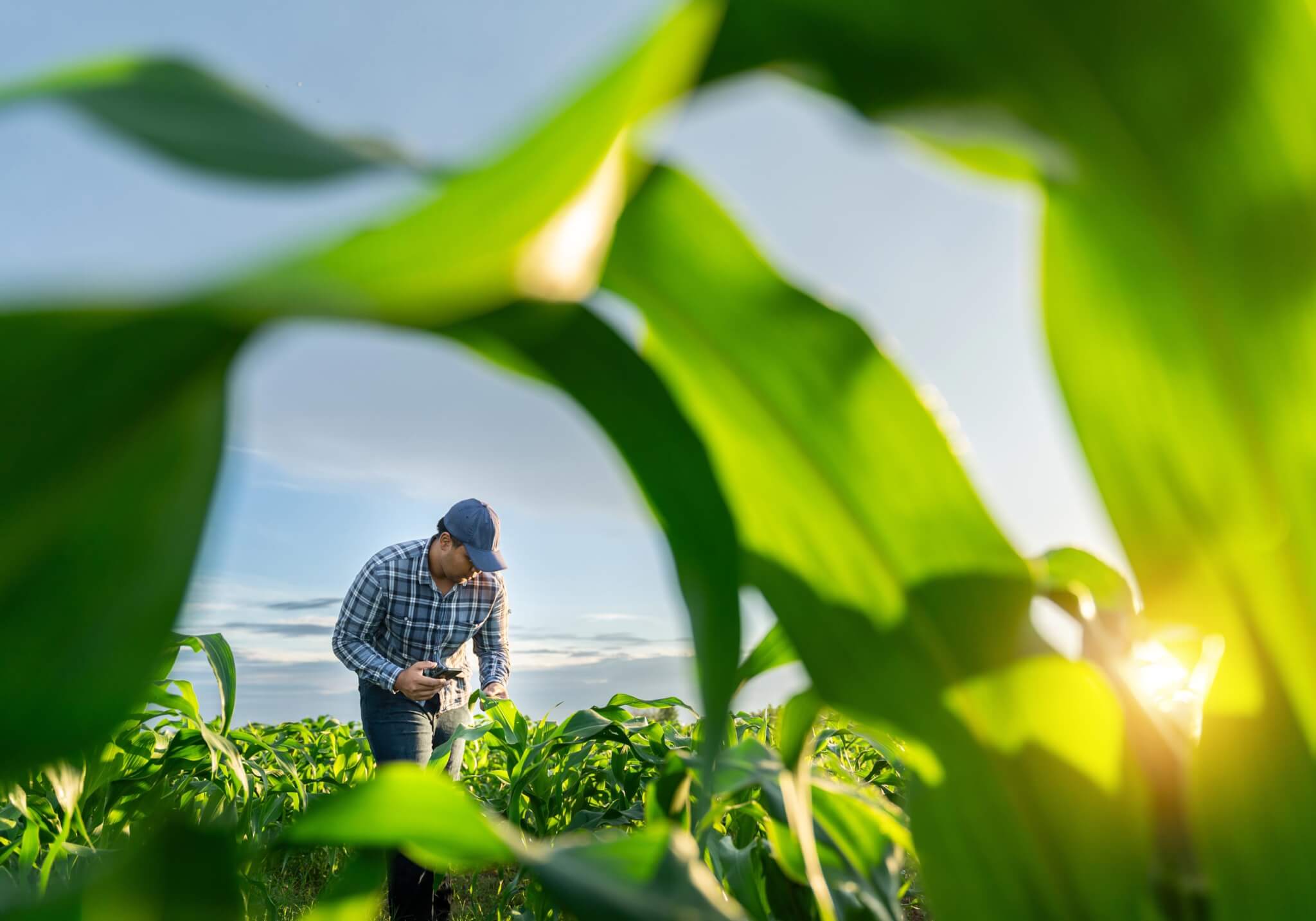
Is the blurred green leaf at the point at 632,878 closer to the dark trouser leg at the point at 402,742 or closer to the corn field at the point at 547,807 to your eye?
the corn field at the point at 547,807

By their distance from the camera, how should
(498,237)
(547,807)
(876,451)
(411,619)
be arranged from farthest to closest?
1. (411,619)
2. (547,807)
3. (876,451)
4. (498,237)

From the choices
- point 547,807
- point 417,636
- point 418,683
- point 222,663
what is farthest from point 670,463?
point 417,636

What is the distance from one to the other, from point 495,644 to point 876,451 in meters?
3.22

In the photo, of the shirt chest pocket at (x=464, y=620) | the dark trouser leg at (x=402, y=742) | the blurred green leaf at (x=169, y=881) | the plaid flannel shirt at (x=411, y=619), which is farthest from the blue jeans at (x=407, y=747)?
the blurred green leaf at (x=169, y=881)

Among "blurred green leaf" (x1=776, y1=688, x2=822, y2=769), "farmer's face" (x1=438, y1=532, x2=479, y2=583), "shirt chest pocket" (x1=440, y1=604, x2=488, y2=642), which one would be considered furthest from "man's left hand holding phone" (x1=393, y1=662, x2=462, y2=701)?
"blurred green leaf" (x1=776, y1=688, x2=822, y2=769)

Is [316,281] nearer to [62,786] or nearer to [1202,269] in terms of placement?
[1202,269]

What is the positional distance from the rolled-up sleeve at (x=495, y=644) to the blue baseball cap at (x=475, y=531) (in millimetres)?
310

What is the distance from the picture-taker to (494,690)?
3072 millimetres

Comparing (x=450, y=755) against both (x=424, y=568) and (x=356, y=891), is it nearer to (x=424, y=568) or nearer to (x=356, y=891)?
(x=424, y=568)

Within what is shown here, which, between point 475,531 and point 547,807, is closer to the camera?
point 547,807

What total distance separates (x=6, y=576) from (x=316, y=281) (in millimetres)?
105

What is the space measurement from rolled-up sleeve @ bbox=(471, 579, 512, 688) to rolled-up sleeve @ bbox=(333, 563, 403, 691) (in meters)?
0.49

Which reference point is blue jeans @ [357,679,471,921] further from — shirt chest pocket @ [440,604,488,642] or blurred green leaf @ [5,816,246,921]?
blurred green leaf @ [5,816,246,921]

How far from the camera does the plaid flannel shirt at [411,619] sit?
270 cm
